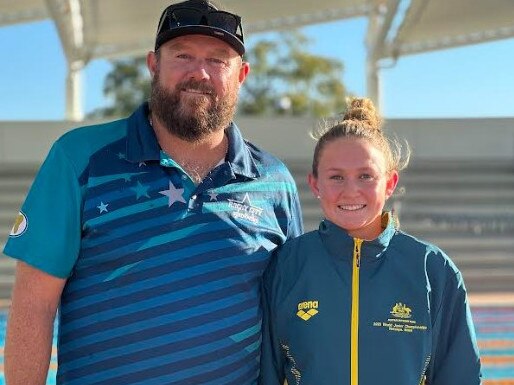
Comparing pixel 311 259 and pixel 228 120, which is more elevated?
pixel 228 120

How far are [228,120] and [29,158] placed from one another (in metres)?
10.1

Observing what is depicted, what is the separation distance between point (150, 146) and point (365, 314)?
87cm

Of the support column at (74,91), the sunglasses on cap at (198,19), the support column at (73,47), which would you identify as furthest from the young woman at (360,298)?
the support column at (74,91)

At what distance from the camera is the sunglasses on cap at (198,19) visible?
7.44 ft

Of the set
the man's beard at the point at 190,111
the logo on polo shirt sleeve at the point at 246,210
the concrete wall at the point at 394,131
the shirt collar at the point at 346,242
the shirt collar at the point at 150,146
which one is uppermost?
the man's beard at the point at 190,111

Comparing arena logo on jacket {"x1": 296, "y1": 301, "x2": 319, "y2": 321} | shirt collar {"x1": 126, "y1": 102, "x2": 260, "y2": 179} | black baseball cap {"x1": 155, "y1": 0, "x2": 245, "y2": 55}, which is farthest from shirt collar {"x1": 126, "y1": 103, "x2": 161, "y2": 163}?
arena logo on jacket {"x1": 296, "y1": 301, "x2": 319, "y2": 321}

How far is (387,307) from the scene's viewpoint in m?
2.23

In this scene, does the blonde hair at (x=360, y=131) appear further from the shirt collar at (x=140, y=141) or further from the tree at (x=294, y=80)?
the tree at (x=294, y=80)

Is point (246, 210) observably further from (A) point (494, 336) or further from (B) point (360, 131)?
(A) point (494, 336)

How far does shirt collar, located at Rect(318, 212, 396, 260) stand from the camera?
228 cm

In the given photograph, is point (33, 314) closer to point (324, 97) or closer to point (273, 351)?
point (273, 351)

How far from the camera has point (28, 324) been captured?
204 centimetres

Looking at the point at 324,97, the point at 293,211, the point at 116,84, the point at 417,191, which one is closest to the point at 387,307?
the point at 293,211

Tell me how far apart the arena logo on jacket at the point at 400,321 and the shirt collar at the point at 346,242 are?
0.60 feet
